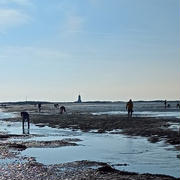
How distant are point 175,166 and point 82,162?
3.83 meters

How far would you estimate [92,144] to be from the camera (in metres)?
24.3

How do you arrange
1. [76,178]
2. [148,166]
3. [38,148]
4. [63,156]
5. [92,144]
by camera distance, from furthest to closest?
[92,144] < [38,148] < [63,156] < [148,166] < [76,178]

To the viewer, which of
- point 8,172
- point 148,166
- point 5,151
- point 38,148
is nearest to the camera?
point 8,172

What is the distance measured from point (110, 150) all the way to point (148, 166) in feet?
17.6

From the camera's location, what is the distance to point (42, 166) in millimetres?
16422

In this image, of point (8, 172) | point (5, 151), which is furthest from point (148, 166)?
point (5, 151)

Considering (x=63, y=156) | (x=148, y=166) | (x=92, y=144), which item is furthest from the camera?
(x=92, y=144)

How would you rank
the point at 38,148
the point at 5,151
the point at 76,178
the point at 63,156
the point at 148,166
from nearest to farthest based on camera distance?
1. the point at 76,178
2. the point at 148,166
3. the point at 63,156
4. the point at 5,151
5. the point at 38,148

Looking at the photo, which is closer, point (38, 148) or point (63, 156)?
point (63, 156)

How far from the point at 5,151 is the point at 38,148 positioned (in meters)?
2.20

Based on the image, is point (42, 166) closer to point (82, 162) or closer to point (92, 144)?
point (82, 162)

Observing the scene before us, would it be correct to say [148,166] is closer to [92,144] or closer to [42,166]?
[42,166]

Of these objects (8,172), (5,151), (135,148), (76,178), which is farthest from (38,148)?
(76,178)

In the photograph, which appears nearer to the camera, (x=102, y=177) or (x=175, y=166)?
Result: (x=102, y=177)
